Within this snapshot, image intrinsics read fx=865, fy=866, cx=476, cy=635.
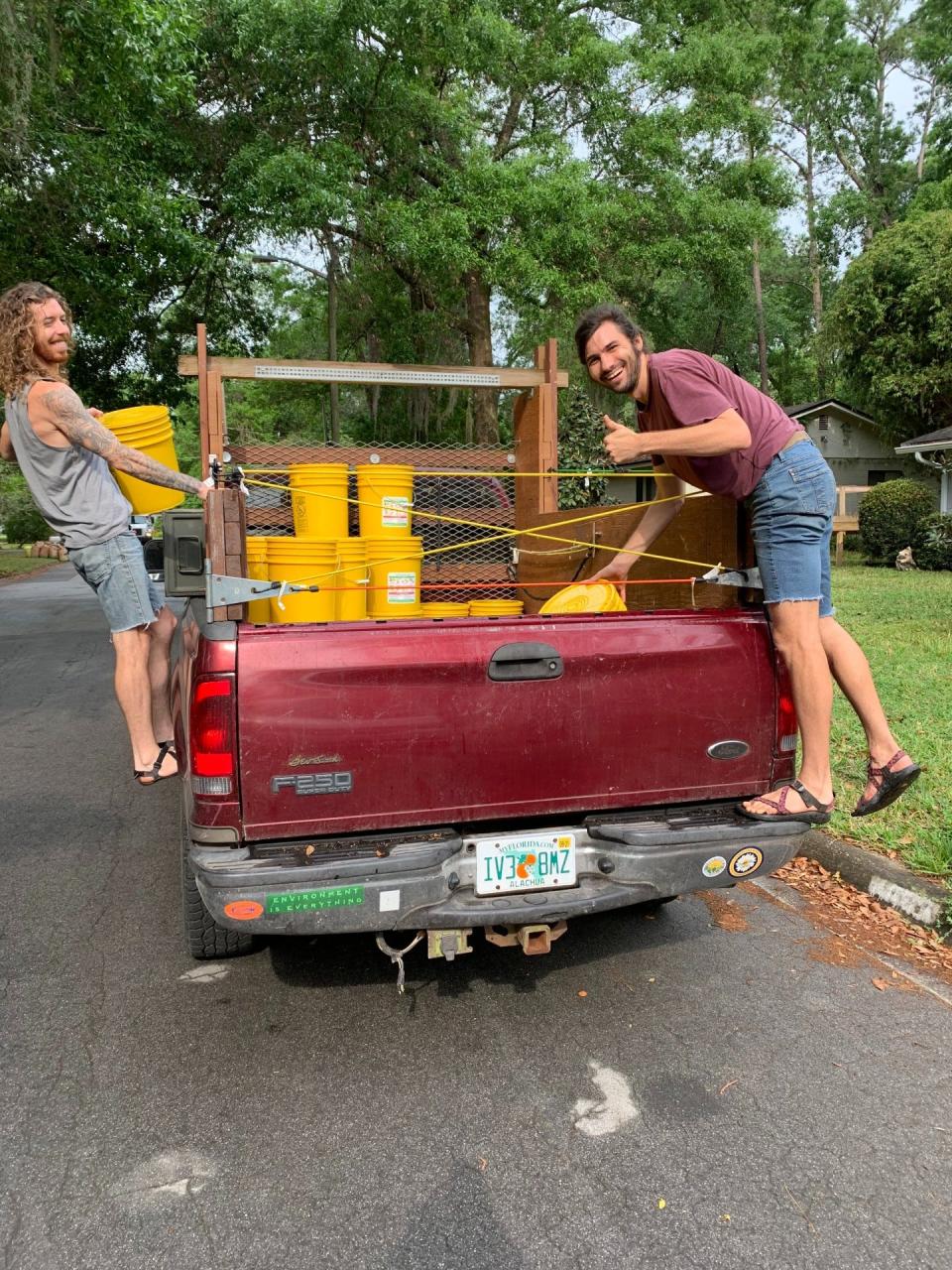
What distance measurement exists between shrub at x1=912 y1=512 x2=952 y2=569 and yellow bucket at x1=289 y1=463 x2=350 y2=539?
1825 centimetres

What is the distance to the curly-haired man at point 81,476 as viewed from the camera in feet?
10.5

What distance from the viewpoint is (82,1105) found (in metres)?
2.46

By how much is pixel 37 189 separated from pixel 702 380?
1315 cm

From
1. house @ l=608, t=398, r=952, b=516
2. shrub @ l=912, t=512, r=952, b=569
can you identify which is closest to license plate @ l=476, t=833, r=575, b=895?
shrub @ l=912, t=512, r=952, b=569

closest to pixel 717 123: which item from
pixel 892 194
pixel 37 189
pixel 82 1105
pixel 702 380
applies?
pixel 37 189

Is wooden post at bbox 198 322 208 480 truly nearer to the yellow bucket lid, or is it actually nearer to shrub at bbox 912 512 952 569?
the yellow bucket lid

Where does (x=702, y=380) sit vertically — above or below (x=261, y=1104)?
above

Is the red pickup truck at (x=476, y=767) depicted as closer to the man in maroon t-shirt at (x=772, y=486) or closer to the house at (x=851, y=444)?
the man in maroon t-shirt at (x=772, y=486)

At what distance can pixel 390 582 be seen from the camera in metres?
3.48

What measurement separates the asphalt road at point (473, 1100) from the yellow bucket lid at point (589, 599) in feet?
4.41

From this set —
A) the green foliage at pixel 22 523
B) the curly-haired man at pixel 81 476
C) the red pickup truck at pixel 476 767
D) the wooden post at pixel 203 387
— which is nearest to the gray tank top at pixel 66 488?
the curly-haired man at pixel 81 476

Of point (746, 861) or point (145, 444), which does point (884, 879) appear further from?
point (145, 444)

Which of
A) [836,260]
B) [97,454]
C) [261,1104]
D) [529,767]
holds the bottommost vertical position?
[261,1104]

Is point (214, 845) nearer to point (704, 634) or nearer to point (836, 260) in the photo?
point (704, 634)
